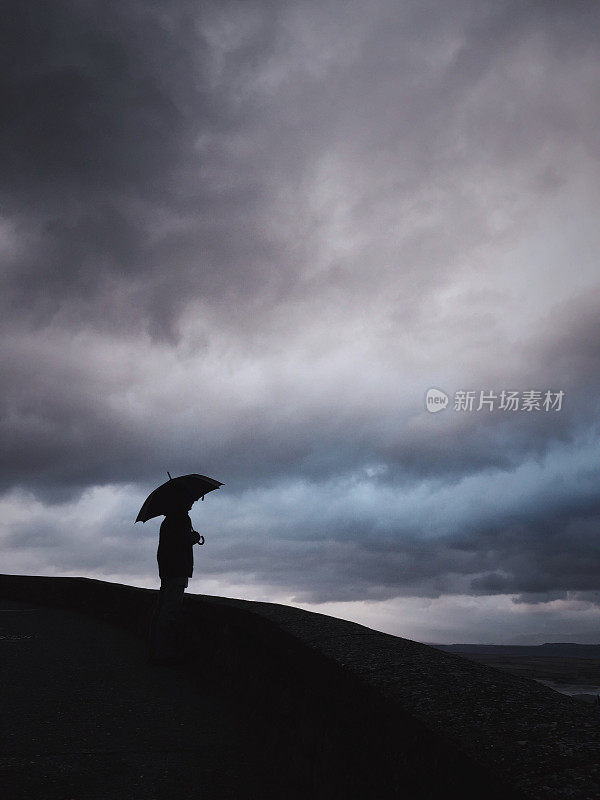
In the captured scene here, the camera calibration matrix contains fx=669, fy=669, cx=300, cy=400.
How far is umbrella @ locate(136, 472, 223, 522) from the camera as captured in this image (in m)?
6.93

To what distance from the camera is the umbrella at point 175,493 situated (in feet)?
22.7

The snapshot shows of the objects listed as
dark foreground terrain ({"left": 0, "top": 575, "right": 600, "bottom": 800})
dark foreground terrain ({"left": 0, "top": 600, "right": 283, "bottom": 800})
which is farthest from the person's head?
dark foreground terrain ({"left": 0, "top": 600, "right": 283, "bottom": 800})

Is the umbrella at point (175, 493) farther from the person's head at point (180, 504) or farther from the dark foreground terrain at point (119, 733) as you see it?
the dark foreground terrain at point (119, 733)

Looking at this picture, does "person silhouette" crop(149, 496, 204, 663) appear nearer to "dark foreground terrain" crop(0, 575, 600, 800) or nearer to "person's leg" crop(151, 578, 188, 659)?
"person's leg" crop(151, 578, 188, 659)

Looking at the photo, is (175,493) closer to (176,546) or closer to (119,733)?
(176,546)

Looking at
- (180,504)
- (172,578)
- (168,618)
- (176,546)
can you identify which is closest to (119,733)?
(168,618)

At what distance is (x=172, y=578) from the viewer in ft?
21.4

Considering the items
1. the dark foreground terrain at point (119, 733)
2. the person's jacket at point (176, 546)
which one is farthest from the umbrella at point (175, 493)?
the dark foreground terrain at point (119, 733)

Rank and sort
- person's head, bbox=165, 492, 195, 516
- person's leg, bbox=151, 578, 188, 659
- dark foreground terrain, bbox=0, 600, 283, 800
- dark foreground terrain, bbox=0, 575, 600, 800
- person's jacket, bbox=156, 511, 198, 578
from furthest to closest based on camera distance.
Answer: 1. person's head, bbox=165, 492, 195, 516
2. person's jacket, bbox=156, 511, 198, 578
3. person's leg, bbox=151, 578, 188, 659
4. dark foreground terrain, bbox=0, 600, 283, 800
5. dark foreground terrain, bbox=0, 575, 600, 800

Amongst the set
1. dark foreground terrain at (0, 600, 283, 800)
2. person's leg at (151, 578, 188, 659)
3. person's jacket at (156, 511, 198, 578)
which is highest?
person's jacket at (156, 511, 198, 578)

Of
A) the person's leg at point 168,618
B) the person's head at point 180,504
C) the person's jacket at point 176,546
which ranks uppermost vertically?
the person's head at point 180,504

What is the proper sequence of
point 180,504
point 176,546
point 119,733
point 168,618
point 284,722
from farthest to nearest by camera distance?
point 180,504 < point 176,546 < point 168,618 < point 119,733 < point 284,722

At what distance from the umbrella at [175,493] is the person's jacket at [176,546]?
0.16m

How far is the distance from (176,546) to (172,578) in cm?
31
